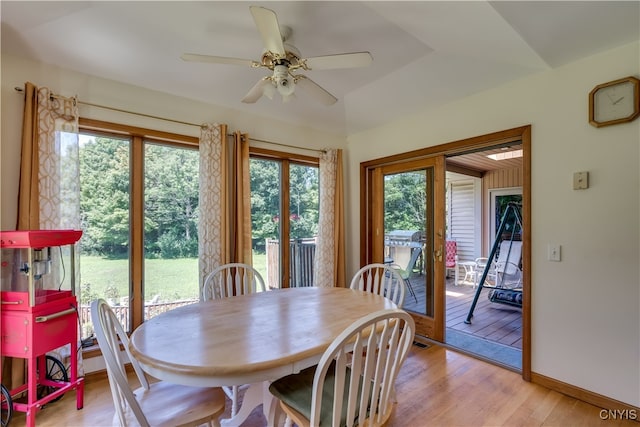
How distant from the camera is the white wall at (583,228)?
6.42 ft

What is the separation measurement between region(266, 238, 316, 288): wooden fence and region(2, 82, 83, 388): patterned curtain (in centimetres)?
177

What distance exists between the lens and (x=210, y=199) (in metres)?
2.84

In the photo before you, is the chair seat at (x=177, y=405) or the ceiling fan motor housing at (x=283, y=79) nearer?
the chair seat at (x=177, y=405)

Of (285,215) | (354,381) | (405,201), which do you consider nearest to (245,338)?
(354,381)

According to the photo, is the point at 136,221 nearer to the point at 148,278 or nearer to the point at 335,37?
the point at 148,278

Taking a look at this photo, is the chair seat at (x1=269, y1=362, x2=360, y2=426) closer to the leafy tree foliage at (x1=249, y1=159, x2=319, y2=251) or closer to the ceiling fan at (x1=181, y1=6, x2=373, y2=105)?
the ceiling fan at (x1=181, y1=6, x2=373, y2=105)

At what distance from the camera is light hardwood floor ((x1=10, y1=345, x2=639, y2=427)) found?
1901 mm

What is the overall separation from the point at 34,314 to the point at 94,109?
5.13 feet

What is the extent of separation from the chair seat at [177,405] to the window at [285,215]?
1.87m

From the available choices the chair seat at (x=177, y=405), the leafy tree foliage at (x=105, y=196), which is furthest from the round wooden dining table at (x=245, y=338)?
the leafy tree foliage at (x=105, y=196)

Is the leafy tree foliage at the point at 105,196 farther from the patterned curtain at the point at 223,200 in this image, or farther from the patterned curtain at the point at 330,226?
the patterned curtain at the point at 330,226

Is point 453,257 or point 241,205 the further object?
point 453,257

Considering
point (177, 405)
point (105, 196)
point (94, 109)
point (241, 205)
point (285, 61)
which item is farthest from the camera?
point (241, 205)

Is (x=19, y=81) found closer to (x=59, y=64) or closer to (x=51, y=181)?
(x=59, y=64)
